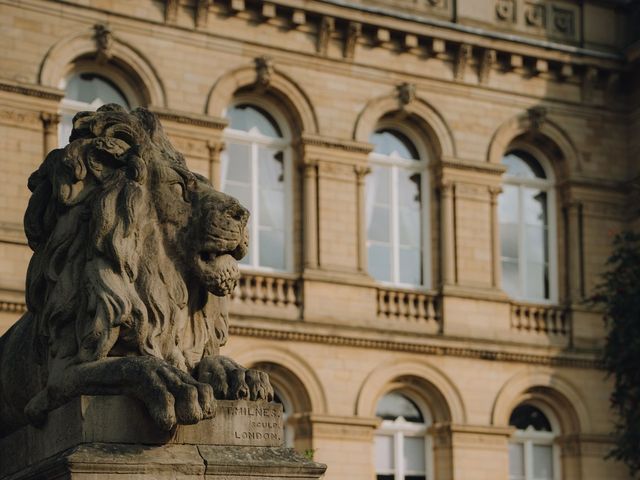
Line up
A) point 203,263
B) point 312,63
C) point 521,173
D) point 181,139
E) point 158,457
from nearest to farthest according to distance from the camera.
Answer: point 158,457
point 203,263
point 181,139
point 312,63
point 521,173

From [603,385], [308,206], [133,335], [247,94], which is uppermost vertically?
[247,94]

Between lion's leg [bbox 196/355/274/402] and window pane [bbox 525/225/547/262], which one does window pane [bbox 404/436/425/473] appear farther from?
lion's leg [bbox 196/355/274/402]

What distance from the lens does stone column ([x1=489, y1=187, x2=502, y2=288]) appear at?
29.4 metres

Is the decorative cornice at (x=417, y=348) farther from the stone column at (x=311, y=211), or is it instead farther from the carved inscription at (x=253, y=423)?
the carved inscription at (x=253, y=423)

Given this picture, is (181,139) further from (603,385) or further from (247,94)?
(603,385)

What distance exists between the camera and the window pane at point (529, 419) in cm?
2984

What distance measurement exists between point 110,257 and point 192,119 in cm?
1938

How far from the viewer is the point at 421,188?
29.3 m

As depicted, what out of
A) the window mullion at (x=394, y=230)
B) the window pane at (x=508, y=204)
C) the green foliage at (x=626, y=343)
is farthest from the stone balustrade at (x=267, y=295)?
the green foliage at (x=626, y=343)

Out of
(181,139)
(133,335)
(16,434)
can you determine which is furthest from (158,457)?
(181,139)

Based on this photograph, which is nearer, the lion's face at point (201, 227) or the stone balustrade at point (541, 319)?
the lion's face at point (201, 227)

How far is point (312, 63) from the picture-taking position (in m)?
28.3

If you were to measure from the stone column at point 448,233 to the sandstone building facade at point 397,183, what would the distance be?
3 cm

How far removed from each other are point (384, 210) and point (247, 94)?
126 inches
